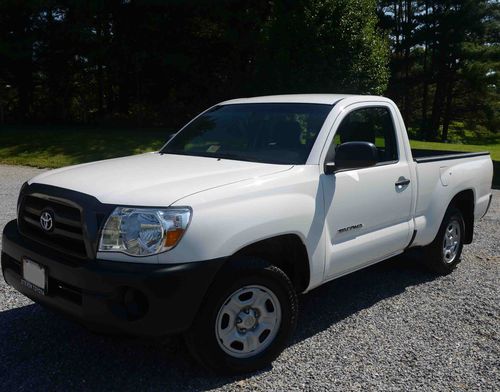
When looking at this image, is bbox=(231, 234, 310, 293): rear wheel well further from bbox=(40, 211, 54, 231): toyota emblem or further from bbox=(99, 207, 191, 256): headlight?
bbox=(40, 211, 54, 231): toyota emblem

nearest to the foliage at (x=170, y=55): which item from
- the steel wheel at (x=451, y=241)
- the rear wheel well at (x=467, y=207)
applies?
the rear wheel well at (x=467, y=207)

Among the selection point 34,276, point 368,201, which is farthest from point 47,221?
point 368,201

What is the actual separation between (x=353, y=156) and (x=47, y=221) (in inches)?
82.1

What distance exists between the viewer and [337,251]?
12.4ft

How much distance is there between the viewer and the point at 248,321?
3.30 metres

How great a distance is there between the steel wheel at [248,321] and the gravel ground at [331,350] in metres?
0.18

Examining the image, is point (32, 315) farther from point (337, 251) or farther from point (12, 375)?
point (337, 251)

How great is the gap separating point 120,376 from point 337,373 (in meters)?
1.36

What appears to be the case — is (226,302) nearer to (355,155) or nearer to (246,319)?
(246,319)

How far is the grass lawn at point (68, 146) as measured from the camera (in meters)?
15.6

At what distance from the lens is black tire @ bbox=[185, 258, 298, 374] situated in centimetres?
304

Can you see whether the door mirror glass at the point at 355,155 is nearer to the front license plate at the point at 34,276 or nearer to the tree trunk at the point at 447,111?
the front license plate at the point at 34,276

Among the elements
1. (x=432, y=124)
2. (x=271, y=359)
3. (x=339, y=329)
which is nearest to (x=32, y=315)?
(x=271, y=359)

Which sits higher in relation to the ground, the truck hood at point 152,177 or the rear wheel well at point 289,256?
the truck hood at point 152,177
